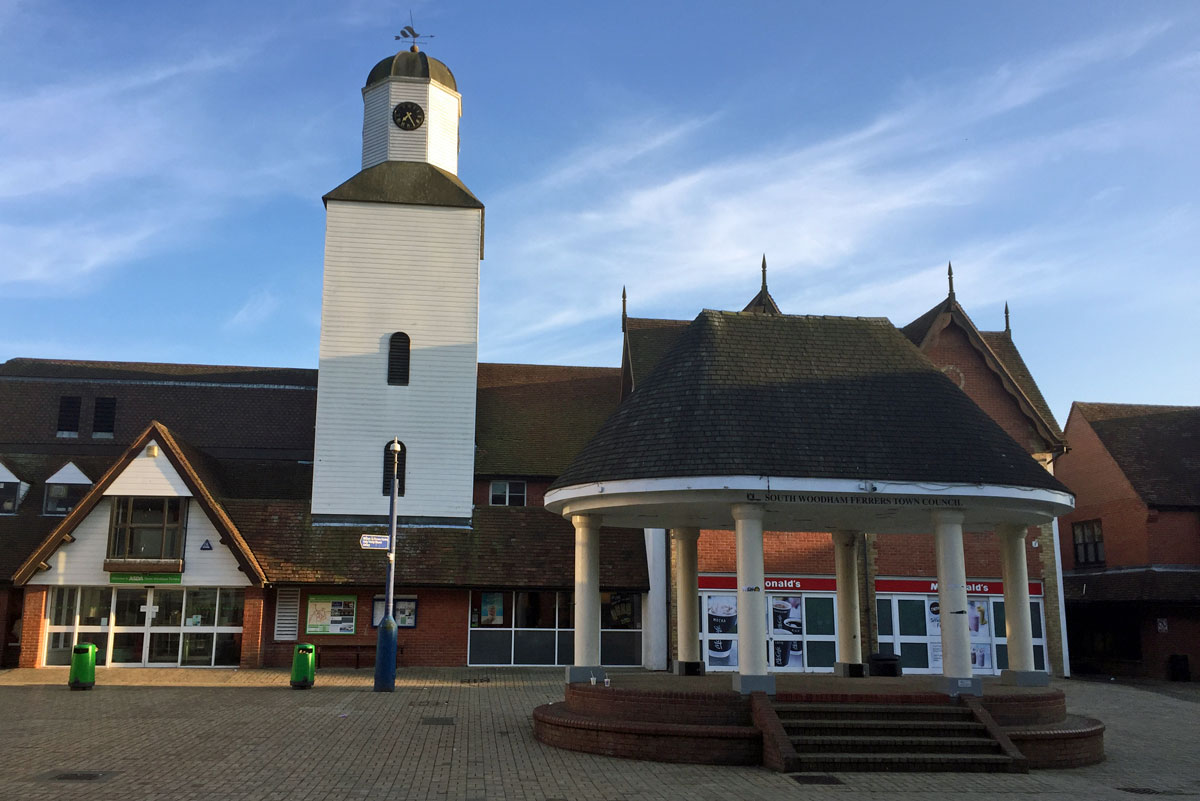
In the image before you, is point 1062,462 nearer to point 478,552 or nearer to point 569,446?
point 569,446

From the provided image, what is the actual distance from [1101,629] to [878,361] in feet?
79.9

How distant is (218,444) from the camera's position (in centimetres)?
3803

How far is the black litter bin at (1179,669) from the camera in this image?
107 feet

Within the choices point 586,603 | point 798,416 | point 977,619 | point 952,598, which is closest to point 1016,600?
point 952,598

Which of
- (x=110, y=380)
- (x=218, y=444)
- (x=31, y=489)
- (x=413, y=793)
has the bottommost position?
(x=413, y=793)

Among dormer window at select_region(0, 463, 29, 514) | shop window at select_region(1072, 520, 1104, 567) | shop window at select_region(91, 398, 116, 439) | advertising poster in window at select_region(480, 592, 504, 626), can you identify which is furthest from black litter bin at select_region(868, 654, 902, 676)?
shop window at select_region(91, 398, 116, 439)

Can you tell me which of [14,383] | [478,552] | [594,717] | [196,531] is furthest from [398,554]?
[14,383]

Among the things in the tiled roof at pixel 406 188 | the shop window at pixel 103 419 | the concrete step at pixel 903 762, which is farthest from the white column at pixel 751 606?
the shop window at pixel 103 419

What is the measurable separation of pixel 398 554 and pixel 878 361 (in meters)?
16.8

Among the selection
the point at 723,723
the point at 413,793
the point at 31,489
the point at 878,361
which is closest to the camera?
the point at 413,793

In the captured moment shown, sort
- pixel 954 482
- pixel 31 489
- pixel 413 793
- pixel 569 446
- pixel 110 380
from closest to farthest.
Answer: pixel 413 793 → pixel 954 482 → pixel 31 489 → pixel 569 446 → pixel 110 380

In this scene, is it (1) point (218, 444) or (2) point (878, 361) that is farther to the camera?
(1) point (218, 444)

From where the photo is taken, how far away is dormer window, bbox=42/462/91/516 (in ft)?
102

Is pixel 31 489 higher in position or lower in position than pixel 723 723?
higher
